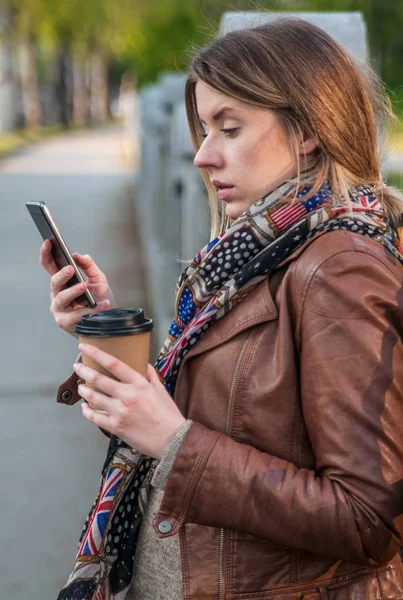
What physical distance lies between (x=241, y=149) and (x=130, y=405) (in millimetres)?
558

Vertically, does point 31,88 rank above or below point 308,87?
below

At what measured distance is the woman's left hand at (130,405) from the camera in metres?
1.63

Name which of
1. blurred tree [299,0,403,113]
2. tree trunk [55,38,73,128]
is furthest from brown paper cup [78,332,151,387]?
tree trunk [55,38,73,128]

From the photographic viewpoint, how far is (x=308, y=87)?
5.96 ft

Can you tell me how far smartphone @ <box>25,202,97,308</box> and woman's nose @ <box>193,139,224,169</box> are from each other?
1.19 feet

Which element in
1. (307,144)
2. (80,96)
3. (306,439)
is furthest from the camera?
(80,96)

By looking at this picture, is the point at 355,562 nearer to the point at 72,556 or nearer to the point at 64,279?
the point at 64,279

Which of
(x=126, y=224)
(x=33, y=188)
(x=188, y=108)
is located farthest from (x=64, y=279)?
(x=33, y=188)

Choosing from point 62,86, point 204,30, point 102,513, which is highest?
point 204,30

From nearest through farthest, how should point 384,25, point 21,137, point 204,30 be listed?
point 204,30 → point 384,25 → point 21,137

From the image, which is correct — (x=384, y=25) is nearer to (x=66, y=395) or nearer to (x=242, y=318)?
(x=66, y=395)

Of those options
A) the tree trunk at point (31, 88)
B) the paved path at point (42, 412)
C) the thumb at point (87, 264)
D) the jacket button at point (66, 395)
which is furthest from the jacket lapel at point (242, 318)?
the tree trunk at point (31, 88)

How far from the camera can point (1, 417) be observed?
19.0ft

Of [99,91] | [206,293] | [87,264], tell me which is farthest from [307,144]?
[99,91]
